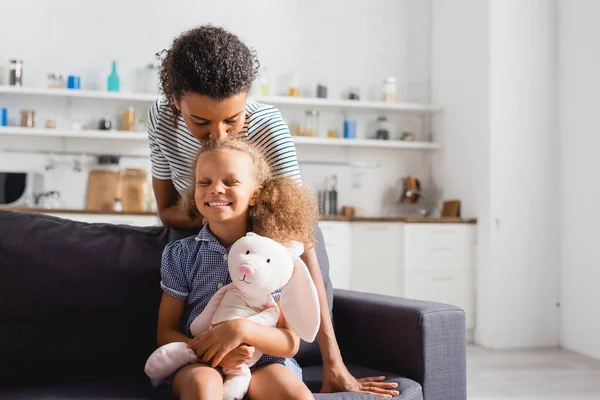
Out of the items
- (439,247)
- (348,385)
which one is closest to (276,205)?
(348,385)

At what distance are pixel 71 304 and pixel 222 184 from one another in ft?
1.88

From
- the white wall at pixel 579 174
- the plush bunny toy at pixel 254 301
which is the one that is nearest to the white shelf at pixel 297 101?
the white wall at pixel 579 174

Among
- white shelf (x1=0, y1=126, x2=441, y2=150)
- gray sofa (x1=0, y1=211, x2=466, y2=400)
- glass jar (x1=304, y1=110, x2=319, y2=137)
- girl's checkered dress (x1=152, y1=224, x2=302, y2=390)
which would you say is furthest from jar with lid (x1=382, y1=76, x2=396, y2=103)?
girl's checkered dress (x1=152, y1=224, x2=302, y2=390)

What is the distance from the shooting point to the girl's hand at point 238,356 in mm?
1515

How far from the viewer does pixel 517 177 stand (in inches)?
179

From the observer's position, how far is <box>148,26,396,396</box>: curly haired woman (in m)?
1.61

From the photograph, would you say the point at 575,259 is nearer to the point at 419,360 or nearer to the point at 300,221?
the point at 419,360

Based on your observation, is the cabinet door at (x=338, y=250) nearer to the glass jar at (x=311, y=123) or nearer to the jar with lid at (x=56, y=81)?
the glass jar at (x=311, y=123)

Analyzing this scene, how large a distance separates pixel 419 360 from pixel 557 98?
337 cm

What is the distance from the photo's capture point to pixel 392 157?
5527 mm

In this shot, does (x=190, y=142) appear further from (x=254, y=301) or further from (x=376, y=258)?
(x=376, y=258)

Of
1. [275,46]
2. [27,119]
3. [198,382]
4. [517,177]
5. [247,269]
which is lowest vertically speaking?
[198,382]

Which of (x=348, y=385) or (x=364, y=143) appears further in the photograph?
(x=364, y=143)

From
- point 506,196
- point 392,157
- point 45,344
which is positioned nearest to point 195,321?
point 45,344
